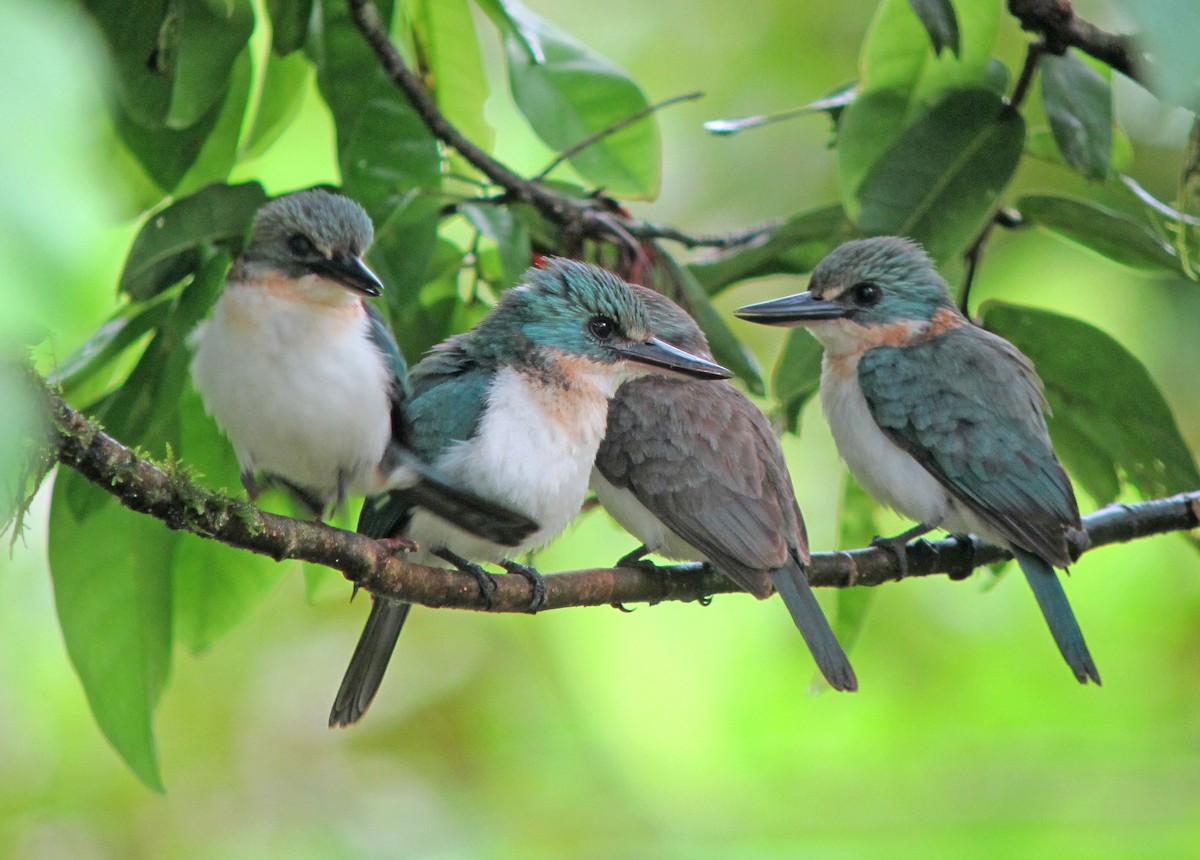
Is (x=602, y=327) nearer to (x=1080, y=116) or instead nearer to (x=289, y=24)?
(x=289, y=24)

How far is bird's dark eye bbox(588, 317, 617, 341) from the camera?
2594 millimetres

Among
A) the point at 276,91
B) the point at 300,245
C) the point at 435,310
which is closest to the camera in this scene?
the point at 300,245

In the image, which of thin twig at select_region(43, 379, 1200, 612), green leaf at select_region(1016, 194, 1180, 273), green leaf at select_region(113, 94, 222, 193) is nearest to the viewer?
thin twig at select_region(43, 379, 1200, 612)

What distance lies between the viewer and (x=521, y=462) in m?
2.36

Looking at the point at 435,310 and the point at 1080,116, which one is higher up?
the point at 1080,116

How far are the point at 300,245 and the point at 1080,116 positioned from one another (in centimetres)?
153

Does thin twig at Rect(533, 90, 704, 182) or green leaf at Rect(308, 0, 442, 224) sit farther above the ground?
green leaf at Rect(308, 0, 442, 224)

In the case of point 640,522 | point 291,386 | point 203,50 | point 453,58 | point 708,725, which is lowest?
point 708,725

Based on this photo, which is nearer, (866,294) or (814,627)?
(814,627)

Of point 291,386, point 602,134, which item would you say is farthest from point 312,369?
point 602,134

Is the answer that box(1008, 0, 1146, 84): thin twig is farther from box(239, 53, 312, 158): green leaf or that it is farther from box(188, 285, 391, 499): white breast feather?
box(239, 53, 312, 158): green leaf

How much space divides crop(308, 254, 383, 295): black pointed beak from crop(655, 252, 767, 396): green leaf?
2.48 feet

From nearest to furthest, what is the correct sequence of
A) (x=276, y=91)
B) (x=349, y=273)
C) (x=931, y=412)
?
1. (x=349, y=273)
2. (x=276, y=91)
3. (x=931, y=412)

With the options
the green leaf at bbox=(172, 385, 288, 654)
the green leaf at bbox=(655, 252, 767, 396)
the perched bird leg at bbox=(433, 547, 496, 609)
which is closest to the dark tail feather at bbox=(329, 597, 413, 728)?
the perched bird leg at bbox=(433, 547, 496, 609)
